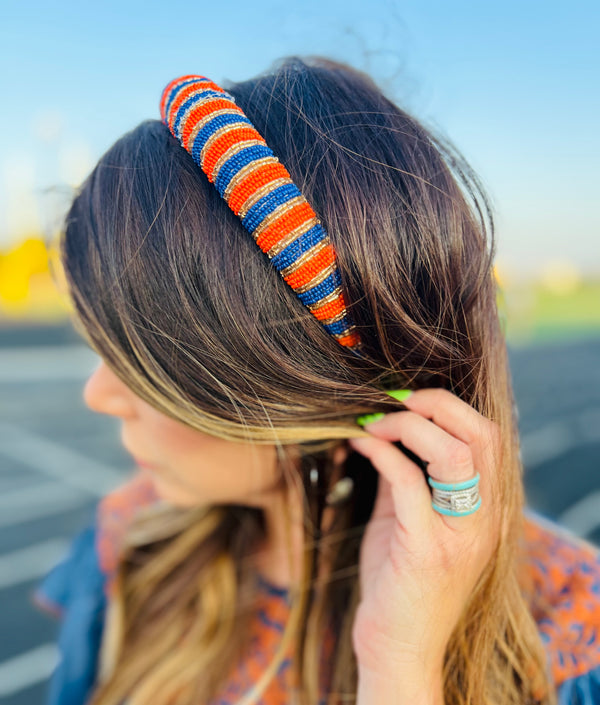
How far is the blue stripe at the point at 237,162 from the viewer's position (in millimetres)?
768

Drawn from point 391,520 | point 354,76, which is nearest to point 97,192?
point 354,76

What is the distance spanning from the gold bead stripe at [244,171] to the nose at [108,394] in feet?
1.57

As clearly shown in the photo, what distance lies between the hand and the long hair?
0.03 metres

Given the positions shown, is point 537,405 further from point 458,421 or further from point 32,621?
point 458,421

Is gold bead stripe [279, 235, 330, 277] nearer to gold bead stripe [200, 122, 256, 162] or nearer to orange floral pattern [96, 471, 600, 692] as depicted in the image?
gold bead stripe [200, 122, 256, 162]

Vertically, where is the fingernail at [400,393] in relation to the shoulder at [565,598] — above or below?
above

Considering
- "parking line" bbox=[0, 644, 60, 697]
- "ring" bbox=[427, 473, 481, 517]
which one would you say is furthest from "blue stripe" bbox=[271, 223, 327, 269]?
"parking line" bbox=[0, 644, 60, 697]

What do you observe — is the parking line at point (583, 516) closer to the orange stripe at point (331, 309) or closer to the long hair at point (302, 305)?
the long hair at point (302, 305)

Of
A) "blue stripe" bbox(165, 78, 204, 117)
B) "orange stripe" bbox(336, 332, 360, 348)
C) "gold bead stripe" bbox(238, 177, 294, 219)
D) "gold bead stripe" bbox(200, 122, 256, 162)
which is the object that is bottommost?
"orange stripe" bbox(336, 332, 360, 348)

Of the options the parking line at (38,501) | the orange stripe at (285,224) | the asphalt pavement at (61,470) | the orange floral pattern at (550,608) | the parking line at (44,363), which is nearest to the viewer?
the orange stripe at (285,224)

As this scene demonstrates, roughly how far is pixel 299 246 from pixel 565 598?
1018 mm

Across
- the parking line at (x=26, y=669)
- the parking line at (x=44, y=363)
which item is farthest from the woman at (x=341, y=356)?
the parking line at (x=44, y=363)

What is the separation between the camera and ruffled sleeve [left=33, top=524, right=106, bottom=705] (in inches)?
58.1

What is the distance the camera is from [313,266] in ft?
2.53
